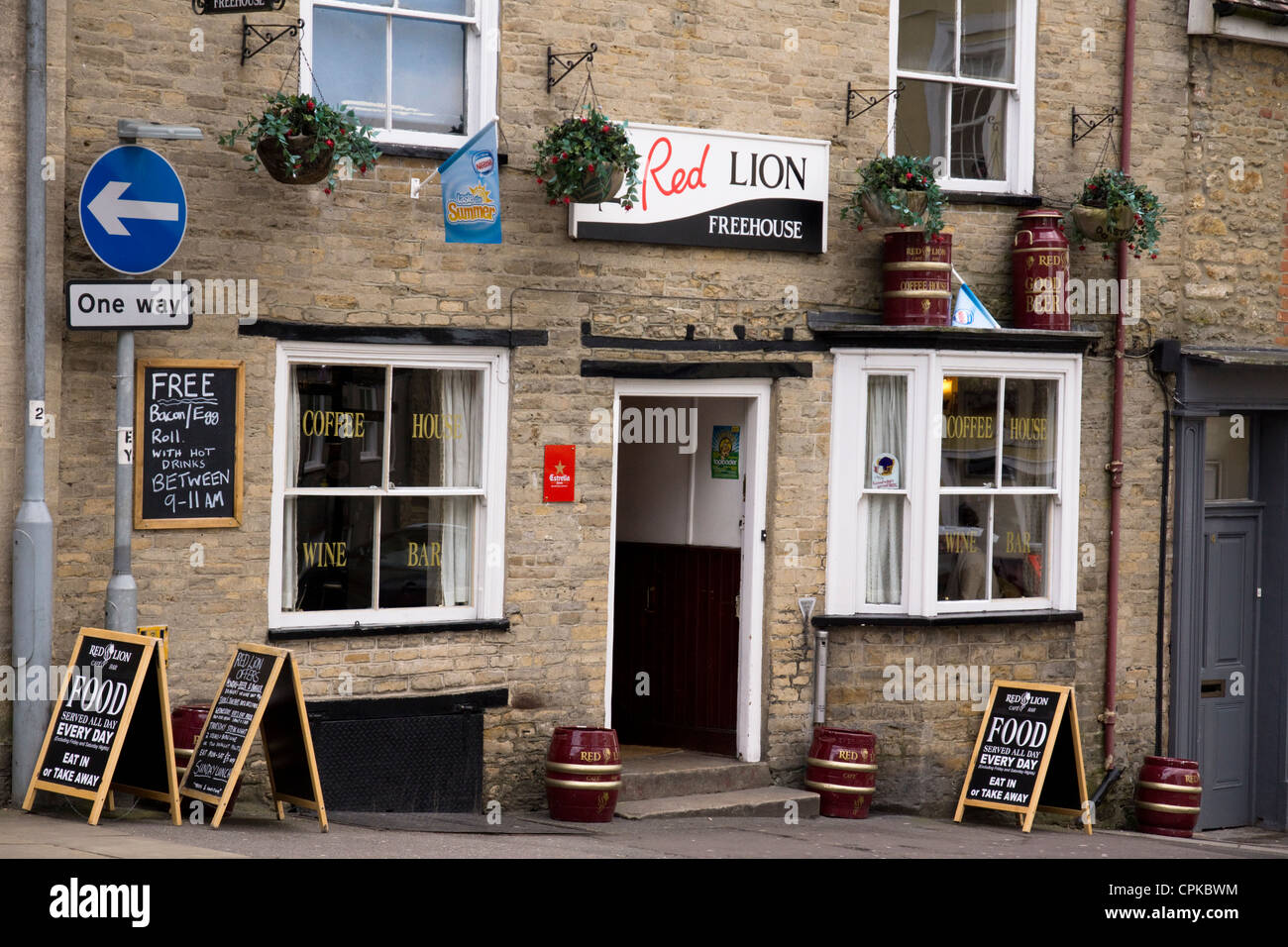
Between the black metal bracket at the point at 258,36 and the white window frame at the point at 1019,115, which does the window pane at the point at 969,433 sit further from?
the black metal bracket at the point at 258,36

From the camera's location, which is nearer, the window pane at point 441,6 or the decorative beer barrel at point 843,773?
the window pane at point 441,6

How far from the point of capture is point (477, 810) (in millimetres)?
9562

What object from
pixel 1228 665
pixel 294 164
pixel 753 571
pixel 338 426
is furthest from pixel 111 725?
pixel 1228 665

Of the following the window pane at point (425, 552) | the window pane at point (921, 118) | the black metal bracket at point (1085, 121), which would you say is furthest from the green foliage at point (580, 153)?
the black metal bracket at point (1085, 121)

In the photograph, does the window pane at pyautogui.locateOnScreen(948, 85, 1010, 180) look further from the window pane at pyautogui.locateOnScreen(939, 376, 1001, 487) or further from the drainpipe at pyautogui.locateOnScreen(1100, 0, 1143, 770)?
the window pane at pyautogui.locateOnScreen(939, 376, 1001, 487)

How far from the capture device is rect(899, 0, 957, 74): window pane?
10.9 meters

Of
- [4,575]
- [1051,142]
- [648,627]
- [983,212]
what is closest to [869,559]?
[648,627]

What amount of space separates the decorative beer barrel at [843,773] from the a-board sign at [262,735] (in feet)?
11.4

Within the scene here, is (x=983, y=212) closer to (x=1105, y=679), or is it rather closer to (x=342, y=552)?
(x=1105, y=679)

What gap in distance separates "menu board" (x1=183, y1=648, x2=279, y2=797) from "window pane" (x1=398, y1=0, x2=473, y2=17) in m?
3.93

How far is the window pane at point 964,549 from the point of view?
10969 millimetres

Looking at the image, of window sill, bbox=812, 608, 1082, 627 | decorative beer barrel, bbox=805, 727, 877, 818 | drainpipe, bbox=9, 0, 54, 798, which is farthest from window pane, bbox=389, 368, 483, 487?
decorative beer barrel, bbox=805, 727, 877, 818

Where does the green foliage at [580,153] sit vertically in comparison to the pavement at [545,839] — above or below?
above

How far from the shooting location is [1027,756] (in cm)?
1059
